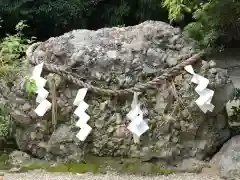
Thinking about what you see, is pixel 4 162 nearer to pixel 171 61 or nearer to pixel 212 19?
pixel 171 61

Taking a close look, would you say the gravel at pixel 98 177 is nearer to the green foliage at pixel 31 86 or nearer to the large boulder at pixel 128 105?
the large boulder at pixel 128 105

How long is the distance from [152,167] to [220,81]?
0.64m

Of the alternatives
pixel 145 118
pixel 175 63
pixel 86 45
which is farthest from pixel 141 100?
pixel 86 45

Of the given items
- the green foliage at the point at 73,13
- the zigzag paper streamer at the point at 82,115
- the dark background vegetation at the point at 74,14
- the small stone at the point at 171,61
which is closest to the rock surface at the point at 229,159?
the small stone at the point at 171,61

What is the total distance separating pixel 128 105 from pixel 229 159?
0.65m

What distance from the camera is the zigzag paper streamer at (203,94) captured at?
266 cm

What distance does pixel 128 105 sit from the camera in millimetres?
2754

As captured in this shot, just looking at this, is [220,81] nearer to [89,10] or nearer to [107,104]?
[107,104]

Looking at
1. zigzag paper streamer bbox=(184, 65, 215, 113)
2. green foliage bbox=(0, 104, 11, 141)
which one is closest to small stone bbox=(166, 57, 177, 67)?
zigzag paper streamer bbox=(184, 65, 215, 113)

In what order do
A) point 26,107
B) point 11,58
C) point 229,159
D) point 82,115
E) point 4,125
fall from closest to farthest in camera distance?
1. point 229,159
2. point 82,115
3. point 26,107
4. point 4,125
5. point 11,58

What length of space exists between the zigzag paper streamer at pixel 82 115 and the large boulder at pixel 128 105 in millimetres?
47

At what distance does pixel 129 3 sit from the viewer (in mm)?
5621

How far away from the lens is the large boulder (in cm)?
272

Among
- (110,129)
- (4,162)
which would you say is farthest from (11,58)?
Result: (110,129)
